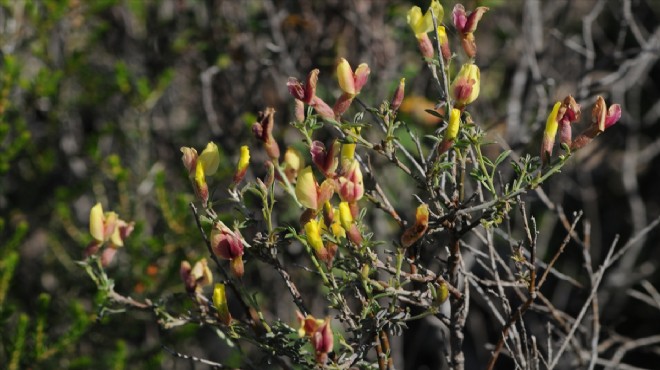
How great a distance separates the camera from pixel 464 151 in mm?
1302

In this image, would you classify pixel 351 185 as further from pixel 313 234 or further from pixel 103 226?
pixel 103 226

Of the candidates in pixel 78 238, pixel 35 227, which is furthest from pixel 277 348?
pixel 35 227

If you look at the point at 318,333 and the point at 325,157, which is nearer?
the point at 318,333

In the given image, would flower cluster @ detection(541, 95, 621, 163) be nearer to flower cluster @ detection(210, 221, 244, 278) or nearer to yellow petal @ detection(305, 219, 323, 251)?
yellow petal @ detection(305, 219, 323, 251)

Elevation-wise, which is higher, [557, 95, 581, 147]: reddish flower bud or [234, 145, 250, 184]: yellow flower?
[557, 95, 581, 147]: reddish flower bud

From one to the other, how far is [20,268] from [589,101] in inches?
97.9

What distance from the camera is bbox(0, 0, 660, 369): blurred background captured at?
2715 mm

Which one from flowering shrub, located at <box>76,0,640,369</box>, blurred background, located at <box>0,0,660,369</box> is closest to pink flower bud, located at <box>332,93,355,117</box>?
flowering shrub, located at <box>76,0,640,369</box>

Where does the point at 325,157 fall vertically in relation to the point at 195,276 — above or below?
above

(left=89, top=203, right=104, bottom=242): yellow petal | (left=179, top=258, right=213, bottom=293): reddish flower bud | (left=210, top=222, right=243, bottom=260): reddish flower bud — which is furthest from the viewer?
(left=89, top=203, right=104, bottom=242): yellow petal

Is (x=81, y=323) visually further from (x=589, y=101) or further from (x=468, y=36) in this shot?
(x=589, y=101)

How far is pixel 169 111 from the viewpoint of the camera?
3.68 meters

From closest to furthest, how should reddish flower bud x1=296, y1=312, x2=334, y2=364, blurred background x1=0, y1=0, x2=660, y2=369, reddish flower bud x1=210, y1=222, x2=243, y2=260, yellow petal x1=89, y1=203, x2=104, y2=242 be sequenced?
reddish flower bud x1=296, y1=312, x2=334, y2=364 → reddish flower bud x1=210, y1=222, x2=243, y2=260 → yellow petal x1=89, y1=203, x2=104, y2=242 → blurred background x1=0, y1=0, x2=660, y2=369

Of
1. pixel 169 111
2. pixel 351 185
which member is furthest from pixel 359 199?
pixel 169 111
